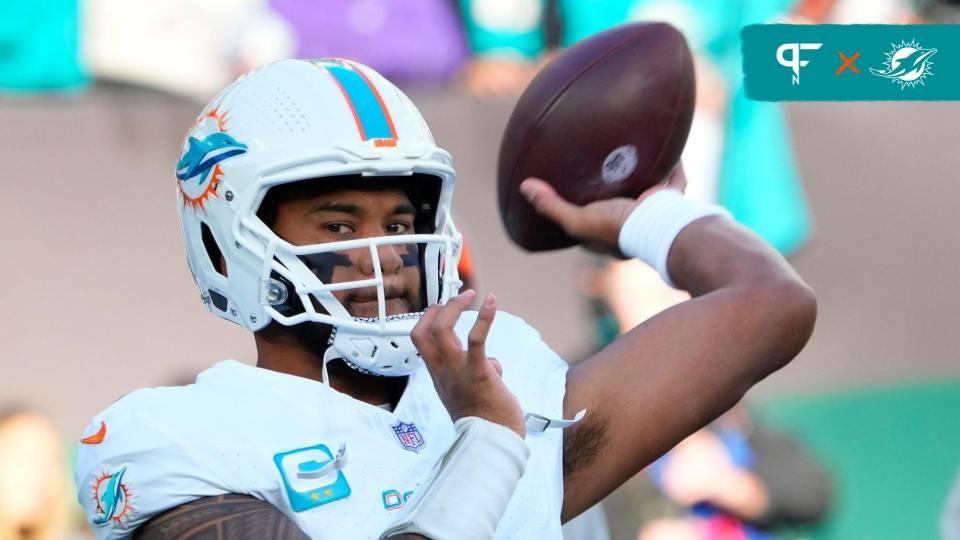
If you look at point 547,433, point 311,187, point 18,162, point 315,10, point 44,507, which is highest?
point 311,187

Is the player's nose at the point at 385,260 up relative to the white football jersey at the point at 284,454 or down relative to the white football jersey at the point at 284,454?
up

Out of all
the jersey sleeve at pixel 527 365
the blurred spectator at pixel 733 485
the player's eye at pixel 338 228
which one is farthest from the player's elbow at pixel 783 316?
the blurred spectator at pixel 733 485

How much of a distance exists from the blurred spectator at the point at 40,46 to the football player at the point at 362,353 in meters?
2.64

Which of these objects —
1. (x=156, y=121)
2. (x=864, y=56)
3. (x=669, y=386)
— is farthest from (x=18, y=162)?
(x=669, y=386)

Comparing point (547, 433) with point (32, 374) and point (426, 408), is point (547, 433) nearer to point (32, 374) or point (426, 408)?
point (426, 408)

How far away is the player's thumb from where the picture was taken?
1823mm

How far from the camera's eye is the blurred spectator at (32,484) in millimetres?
3947

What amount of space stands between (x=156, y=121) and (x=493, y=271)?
1.19m

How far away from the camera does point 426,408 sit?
168cm

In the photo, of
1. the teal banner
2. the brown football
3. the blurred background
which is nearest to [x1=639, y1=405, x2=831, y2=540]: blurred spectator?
the blurred background

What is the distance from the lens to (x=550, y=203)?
1.85m

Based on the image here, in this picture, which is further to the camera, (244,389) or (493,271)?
(493,271)

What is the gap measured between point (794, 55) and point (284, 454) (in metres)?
2.63

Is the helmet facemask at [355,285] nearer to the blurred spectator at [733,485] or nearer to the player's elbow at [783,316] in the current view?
the player's elbow at [783,316]
